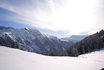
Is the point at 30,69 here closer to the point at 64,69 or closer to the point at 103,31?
the point at 64,69

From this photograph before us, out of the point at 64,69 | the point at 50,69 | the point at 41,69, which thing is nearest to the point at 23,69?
the point at 41,69

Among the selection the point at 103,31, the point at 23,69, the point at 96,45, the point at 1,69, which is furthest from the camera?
the point at 103,31

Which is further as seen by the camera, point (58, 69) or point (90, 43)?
point (90, 43)

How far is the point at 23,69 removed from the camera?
211 inches

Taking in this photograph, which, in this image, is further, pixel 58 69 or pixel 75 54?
pixel 75 54

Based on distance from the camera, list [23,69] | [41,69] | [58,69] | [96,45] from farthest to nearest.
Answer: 1. [96,45]
2. [58,69]
3. [41,69]
4. [23,69]

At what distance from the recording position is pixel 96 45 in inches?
2874

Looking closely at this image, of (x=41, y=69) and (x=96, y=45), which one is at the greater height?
(x=96, y=45)

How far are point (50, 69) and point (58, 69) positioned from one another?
2.38 feet

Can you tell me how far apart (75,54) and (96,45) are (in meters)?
29.9

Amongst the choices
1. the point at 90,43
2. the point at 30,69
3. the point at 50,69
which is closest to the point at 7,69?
the point at 30,69

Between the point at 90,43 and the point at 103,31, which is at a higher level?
the point at 103,31

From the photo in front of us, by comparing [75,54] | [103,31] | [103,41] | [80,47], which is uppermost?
[103,31]

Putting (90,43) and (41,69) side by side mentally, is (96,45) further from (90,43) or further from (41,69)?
(41,69)
